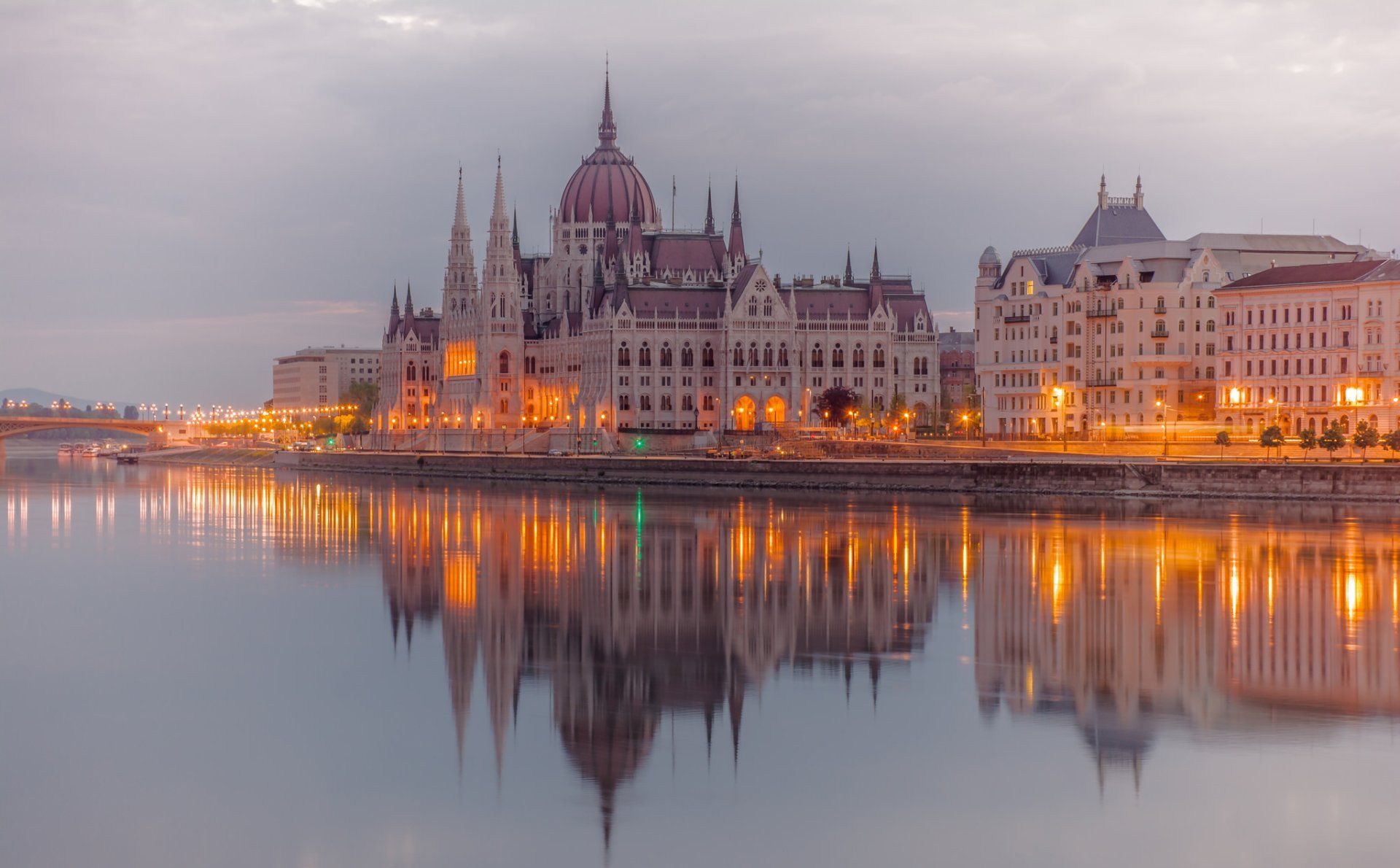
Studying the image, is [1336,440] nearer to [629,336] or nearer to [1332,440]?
[1332,440]

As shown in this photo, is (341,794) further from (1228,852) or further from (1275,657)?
(1275,657)

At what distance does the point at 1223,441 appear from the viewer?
80.8 meters

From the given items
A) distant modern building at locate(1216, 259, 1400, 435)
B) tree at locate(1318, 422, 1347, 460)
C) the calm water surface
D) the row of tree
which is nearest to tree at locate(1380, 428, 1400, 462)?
the row of tree

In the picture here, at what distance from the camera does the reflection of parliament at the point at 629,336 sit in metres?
138

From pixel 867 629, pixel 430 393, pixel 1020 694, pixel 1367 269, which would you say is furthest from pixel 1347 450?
pixel 430 393

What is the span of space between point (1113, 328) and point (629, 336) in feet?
156

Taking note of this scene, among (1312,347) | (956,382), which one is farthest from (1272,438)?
(956,382)

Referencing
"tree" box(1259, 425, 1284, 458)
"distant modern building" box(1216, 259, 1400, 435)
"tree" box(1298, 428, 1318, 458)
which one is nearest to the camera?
"tree" box(1259, 425, 1284, 458)

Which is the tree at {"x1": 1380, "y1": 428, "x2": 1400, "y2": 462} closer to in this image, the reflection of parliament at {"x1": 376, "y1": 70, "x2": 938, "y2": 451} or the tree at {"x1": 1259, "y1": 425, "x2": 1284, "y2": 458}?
the tree at {"x1": 1259, "y1": 425, "x2": 1284, "y2": 458}

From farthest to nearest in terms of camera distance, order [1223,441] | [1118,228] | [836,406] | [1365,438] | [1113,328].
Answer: [836,406] → [1118,228] → [1113,328] → [1223,441] → [1365,438]

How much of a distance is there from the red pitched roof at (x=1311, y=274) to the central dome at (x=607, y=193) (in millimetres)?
75924

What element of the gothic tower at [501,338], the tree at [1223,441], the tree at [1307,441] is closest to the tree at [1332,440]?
the tree at [1307,441]

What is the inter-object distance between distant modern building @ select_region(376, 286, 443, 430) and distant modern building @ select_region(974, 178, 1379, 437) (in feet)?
244

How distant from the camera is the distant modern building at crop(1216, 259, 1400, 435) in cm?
8644
